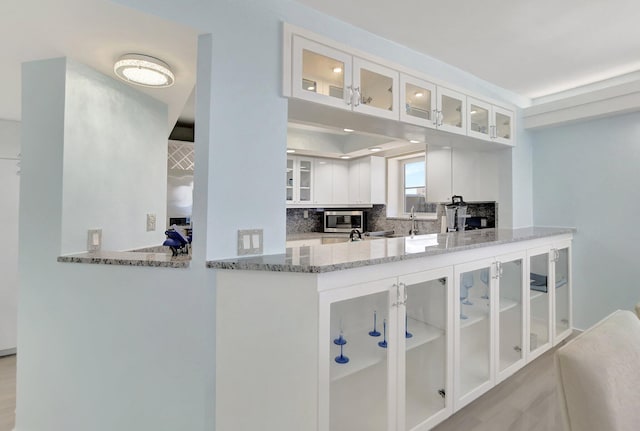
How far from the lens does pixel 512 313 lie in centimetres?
240

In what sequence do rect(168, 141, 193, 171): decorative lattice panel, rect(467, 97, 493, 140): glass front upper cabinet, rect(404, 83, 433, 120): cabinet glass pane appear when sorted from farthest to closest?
1. rect(168, 141, 193, 171): decorative lattice panel
2. rect(467, 97, 493, 140): glass front upper cabinet
3. rect(404, 83, 433, 120): cabinet glass pane

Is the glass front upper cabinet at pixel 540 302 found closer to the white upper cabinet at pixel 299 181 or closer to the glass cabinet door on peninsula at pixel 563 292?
the glass cabinet door on peninsula at pixel 563 292

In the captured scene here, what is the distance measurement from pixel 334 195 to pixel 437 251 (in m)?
3.07

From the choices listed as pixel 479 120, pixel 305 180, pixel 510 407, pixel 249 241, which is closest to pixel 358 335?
pixel 249 241

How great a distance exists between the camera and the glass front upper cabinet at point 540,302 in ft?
8.51

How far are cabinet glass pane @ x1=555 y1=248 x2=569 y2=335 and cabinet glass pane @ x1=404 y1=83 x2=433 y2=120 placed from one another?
195cm

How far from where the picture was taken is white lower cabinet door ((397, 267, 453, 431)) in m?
1.72

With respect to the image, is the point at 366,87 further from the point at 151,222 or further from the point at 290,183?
the point at 290,183

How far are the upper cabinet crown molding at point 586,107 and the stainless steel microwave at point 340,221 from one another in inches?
98.7

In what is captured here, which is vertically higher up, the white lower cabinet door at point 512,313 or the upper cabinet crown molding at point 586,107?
the upper cabinet crown molding at point 586,107

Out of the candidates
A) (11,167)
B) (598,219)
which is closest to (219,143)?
(11,167)

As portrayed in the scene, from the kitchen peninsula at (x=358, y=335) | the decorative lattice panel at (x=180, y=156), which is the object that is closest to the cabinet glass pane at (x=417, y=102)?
the kitchen peninsula at (x=358, y=335)

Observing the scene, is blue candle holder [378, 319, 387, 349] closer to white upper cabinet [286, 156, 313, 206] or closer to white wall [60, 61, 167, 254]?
white wall [60, 61, 167, 254]

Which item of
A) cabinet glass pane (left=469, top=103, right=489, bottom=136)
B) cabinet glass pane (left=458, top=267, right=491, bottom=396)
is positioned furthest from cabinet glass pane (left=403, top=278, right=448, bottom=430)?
cabinet glass pane (left=469, top=103, right=489, bottom=136)
